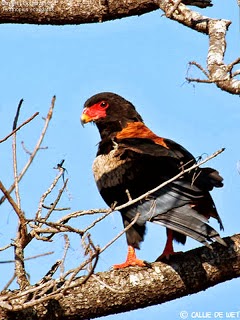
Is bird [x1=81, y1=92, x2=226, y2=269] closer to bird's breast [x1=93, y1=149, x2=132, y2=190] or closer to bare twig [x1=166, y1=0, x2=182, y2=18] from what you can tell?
bird's breast [x1=93, y1=149, x2=132, y2=190]

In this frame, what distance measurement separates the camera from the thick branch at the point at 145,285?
5.19 meters

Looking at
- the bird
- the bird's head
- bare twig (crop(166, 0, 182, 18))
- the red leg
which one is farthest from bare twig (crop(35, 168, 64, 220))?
the bird's head

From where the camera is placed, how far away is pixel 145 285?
5320mm

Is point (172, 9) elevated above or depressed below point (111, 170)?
above

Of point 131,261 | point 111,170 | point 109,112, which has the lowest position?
point 131,261

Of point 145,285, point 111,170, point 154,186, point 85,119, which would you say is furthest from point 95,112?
point 145,285

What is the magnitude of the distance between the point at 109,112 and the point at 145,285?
207 cm

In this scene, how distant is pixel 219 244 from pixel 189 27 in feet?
4.97

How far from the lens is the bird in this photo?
18.2 ft

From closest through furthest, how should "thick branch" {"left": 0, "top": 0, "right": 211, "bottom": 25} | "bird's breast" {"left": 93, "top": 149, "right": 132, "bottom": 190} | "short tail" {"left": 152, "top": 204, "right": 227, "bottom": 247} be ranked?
"short tail" {"left": 152, "top": 204, "right": 227, "bottom": 247}
"bird's breast" {"left": 93, "top": 149, "right": 132, "bottom": 190}
"thick branch" {"left": 0, "top": 0, "right": 211, "bottom": 25}

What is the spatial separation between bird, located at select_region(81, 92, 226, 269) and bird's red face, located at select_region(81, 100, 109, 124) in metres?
0.43

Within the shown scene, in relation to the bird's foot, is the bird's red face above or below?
above

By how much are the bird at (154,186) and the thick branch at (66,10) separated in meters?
0.96

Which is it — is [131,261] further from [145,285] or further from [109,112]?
[109,112]
